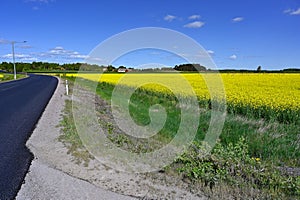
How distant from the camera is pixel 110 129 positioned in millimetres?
6832

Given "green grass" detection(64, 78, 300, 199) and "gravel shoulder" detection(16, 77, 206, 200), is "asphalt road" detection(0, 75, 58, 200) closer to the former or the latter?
"gravel shoulder" detection(16, 77, 206, 200)

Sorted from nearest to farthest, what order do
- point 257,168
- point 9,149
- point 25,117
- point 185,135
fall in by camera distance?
point 257,168
point 9,149
point 185,135
point 25,117

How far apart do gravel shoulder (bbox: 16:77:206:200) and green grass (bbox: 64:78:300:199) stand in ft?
1.54

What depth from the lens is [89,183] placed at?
3510mm

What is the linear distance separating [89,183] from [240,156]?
9.10ft

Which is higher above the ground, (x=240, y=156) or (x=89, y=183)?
(x=240, y=156)

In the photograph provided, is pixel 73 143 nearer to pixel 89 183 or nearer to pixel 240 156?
pixel 89 183

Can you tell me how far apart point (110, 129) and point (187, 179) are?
11.7 feet

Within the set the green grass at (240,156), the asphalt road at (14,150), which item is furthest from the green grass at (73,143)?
the asphalt road at (14,150)

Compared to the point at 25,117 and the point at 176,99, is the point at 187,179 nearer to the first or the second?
the point at 25,117

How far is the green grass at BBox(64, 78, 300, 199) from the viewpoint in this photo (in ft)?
11.6

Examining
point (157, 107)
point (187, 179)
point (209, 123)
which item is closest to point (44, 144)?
point (187, 179)

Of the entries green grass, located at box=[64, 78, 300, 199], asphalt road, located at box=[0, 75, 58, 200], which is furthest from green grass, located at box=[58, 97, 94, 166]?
asphalt road, located at box=[0, 75, 58, 200]

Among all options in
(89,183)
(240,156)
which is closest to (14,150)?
(89,183)
